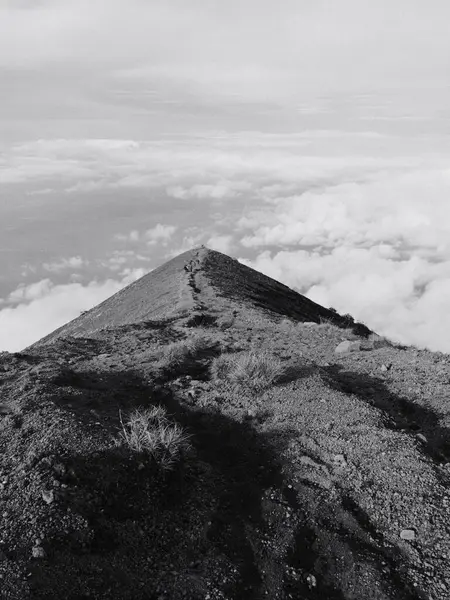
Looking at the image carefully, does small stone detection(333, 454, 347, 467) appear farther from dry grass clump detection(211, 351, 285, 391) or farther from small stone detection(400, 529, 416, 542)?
dry grass clump detection(211, 351, 285, 391)

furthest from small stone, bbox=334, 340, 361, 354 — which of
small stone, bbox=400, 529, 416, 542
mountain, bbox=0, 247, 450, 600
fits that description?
small stone, bbox=400, 529, 416, 542

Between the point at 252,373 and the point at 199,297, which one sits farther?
the point at 199,297

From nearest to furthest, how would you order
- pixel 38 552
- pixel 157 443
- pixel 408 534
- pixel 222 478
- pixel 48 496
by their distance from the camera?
1. pixel 38 552
2. pixel 48 496
3. pixel 408 534
4. pixel 157 443
5. pixel 222 478

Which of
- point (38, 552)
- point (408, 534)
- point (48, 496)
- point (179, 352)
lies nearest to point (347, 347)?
point (179, 352)

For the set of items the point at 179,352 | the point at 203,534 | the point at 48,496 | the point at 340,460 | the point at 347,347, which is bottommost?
the point at 347,347

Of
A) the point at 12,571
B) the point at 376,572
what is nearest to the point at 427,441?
the point at 376,572

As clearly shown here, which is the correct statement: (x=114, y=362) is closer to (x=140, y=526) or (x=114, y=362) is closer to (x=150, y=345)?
(x=150, y=345)

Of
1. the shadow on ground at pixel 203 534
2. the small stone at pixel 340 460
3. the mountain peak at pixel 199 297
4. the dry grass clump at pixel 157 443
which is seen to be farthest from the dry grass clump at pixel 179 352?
the mountain peak at pixel 199 297

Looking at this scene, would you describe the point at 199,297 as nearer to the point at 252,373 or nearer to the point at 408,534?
the point at 252,373
